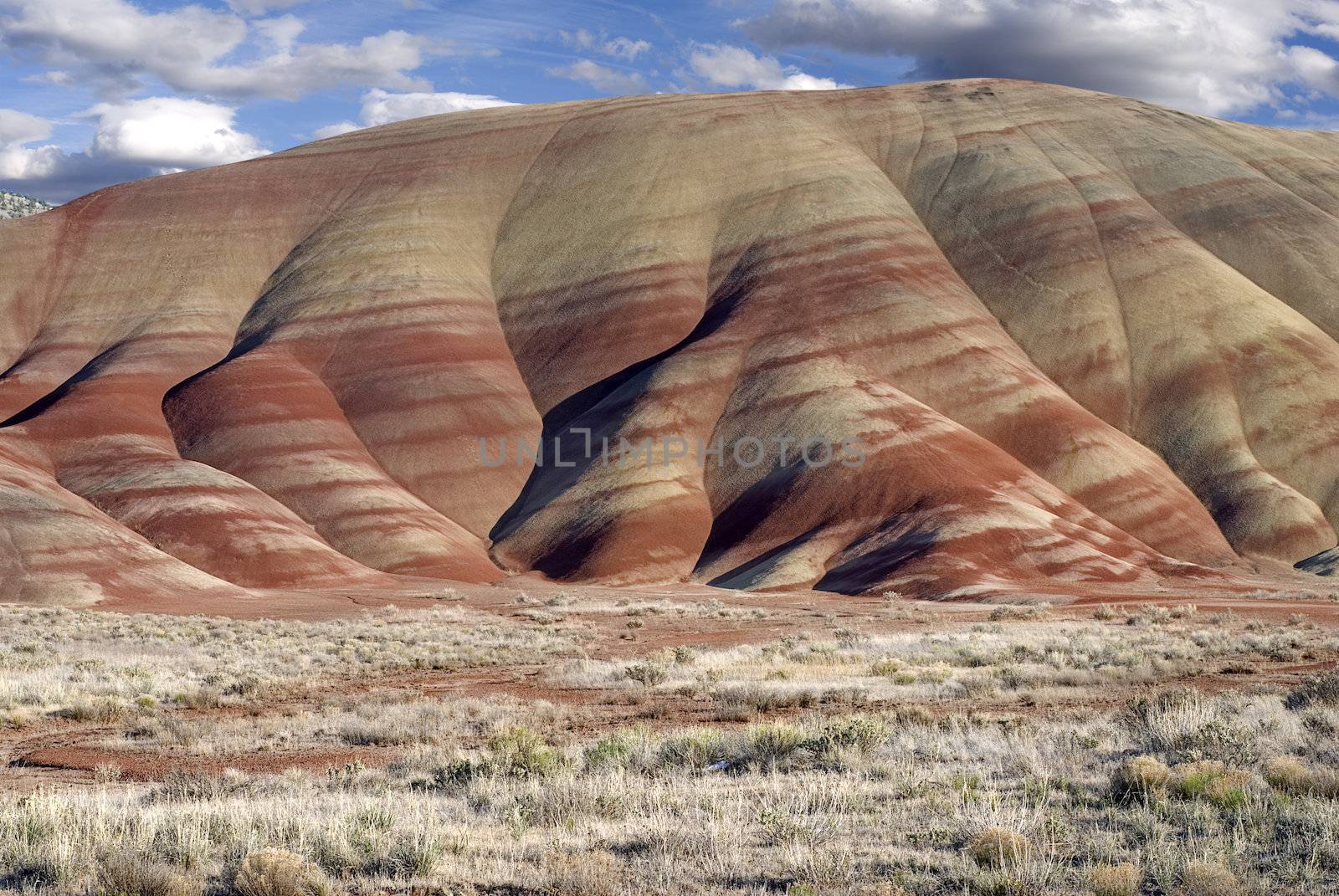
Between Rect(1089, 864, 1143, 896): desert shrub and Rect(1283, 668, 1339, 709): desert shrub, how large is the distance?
9.22 m

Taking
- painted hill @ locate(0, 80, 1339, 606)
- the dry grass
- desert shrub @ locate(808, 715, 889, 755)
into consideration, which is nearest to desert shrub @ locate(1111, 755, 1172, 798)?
the dry grass

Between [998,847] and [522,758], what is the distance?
578 centimetres

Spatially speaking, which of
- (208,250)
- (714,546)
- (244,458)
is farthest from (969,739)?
(208,250)

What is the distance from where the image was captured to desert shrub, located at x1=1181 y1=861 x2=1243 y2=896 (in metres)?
7.59

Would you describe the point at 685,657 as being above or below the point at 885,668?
below

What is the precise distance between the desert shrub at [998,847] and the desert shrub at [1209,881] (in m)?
1.04

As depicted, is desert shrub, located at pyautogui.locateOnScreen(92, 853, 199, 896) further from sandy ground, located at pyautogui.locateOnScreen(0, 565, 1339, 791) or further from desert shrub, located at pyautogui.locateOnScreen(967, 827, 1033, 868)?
sandy ground, located at pyautogui.locateOnScreen(0, 565, 1339, 791)

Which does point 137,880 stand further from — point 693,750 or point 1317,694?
point 1317,694

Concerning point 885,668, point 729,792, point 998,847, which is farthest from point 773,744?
point 885,668

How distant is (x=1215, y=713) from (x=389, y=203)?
9283 centimetres

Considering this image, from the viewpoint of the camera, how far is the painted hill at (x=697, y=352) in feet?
213

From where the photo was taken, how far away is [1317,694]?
16.2 m

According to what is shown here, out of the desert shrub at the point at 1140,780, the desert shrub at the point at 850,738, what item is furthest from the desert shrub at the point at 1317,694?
the desert shrub at the point at 1140,780

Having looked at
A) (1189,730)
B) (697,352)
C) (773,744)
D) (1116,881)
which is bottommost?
(773,744)
